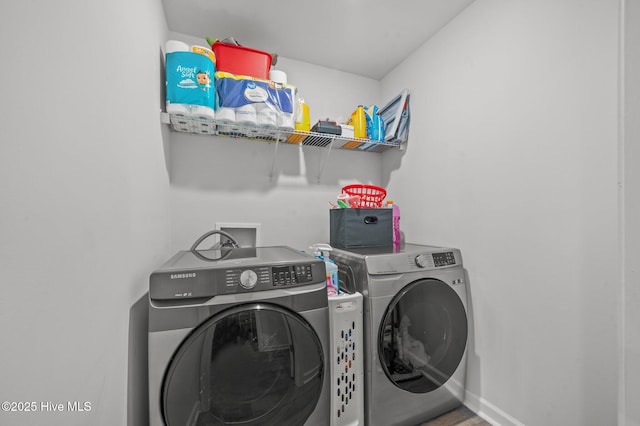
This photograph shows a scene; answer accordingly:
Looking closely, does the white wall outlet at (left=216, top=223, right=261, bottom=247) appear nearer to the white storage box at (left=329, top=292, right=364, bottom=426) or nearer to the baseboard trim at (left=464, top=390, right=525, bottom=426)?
the white storage box at (left=329, top=292, right=364, bottom=426)

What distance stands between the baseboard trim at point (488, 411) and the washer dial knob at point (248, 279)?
5.08 feet

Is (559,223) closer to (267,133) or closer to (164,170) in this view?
(267,133)

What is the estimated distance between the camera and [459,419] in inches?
58.6

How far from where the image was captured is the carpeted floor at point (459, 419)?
4.77ft

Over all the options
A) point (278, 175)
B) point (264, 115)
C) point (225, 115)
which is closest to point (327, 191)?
point (278, 175)

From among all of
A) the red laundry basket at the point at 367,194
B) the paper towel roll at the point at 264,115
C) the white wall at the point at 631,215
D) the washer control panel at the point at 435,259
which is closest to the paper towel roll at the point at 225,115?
the paper towel roll at the point at 264,115

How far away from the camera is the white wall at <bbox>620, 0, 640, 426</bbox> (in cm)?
70

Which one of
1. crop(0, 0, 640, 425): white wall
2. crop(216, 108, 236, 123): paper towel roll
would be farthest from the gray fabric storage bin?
crop(216, 108, 236, 123): paper towel roll

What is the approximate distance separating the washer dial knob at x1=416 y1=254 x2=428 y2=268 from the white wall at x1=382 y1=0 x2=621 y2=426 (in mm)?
370

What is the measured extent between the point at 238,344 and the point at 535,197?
1.56 meters

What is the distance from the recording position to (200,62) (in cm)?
144

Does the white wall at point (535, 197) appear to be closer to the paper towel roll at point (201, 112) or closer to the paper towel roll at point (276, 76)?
the paper towel roll at point (276, 76)

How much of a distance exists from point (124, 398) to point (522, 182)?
1.96 meters

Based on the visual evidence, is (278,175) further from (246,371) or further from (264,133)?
(246,371)
